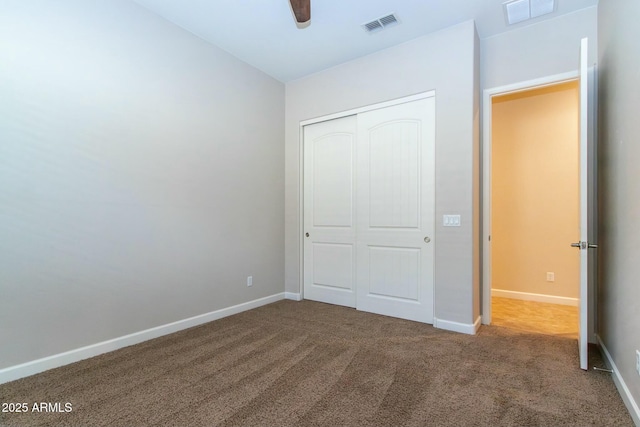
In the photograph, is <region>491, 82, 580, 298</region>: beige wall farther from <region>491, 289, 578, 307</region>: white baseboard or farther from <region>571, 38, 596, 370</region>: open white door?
<region>571, 38, 596, 370</region>: open white door

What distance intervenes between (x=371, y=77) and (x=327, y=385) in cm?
314

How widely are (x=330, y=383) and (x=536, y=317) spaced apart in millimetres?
2719

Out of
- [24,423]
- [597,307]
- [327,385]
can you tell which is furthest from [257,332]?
[597,307]

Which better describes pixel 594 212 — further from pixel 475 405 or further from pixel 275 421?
pixel 275 421

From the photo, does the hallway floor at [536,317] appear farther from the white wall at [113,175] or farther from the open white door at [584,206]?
the white wall at [113,175]

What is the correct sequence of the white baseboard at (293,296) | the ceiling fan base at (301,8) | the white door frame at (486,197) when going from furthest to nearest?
the white baseboard at (293,296) → the white door frame at (486,197) → the ceiling fan base at (301,8)

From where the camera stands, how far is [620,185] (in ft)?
6.43

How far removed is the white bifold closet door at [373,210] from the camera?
3.22m

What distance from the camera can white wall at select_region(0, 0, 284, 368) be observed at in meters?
2.07

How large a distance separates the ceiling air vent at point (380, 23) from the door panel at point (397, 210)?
787mm

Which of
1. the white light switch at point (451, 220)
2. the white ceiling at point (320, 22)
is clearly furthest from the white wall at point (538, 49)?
the white light switch at point (451, 220)

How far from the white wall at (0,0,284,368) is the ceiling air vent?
1525 millimetres

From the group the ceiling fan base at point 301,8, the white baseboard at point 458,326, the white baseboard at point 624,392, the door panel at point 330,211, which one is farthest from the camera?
the door panel at point 330,211

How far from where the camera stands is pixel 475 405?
1.76m
